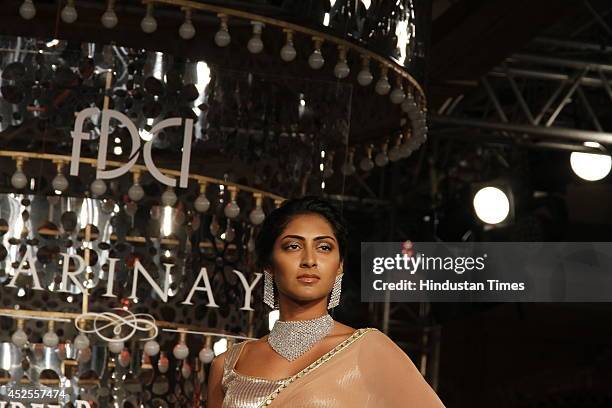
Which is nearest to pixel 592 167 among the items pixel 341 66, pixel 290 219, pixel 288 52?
pixel 341 66

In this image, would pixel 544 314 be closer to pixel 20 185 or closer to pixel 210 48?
pixel 210 48

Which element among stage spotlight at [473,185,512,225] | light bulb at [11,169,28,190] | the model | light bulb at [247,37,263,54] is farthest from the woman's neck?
stage spotlight at [473,185,512,225]

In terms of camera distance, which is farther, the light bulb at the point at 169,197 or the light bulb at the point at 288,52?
the light bulb at the point at 288,52

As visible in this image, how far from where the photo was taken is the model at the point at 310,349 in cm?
197

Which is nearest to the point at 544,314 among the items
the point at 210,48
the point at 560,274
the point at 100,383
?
the point at 560,274

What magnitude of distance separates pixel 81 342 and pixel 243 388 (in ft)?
3.53

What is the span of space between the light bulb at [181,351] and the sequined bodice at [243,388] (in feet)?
3.13

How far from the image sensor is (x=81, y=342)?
302cm

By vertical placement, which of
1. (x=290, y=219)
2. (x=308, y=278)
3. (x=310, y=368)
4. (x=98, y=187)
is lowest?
(x=310, y=368)

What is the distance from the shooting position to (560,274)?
12.8 ft

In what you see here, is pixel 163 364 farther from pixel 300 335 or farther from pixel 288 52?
pixel 300 335

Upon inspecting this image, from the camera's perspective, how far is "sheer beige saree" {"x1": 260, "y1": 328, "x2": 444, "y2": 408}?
6.41 feet

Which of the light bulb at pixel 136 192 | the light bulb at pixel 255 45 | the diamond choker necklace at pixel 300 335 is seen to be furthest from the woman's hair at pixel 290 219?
the light bulb at pixel 255 45

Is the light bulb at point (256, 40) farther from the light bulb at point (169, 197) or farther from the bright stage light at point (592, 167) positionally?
the bright stage light at point (592, 167)
